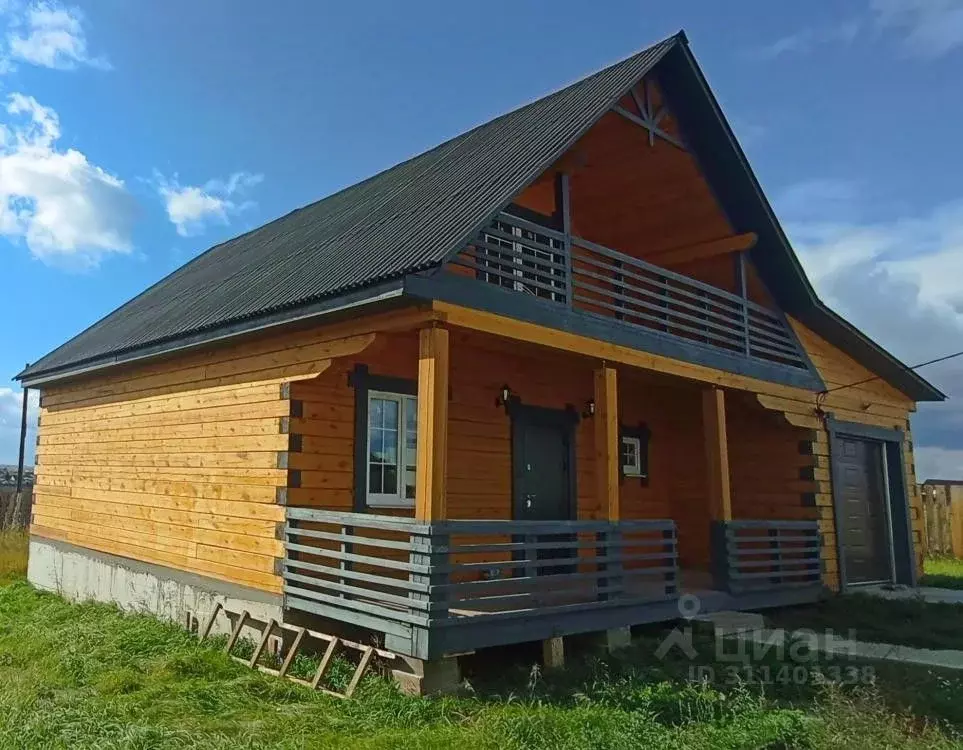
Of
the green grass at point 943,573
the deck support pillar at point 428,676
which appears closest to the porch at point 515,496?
the deck support pillar at point 428,676

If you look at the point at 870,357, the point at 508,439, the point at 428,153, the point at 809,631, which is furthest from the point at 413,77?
the point at 809,631

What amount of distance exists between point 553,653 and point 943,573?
12.2 meters

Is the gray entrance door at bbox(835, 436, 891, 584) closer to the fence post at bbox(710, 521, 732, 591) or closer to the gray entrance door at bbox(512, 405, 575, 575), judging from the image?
the fence post at bbox(710, 521, 732, 591)

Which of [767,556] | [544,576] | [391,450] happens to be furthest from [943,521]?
[391,450]

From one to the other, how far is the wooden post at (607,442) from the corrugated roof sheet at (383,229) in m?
2.49

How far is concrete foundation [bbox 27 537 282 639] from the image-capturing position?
8.61 metres

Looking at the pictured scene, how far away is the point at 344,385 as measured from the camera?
9.02 m

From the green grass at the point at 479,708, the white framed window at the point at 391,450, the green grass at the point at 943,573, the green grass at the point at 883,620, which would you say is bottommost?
the green grass at the point at 479,708

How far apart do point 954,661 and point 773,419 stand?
5376mm

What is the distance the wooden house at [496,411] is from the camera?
759cm

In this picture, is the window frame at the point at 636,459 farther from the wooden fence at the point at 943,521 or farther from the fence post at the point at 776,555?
the wooden fence at the point at 943,521

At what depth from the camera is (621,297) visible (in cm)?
941

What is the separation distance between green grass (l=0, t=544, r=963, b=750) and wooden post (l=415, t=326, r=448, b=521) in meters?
1.53

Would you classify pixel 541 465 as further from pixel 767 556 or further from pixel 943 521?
pixel 943 521
